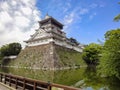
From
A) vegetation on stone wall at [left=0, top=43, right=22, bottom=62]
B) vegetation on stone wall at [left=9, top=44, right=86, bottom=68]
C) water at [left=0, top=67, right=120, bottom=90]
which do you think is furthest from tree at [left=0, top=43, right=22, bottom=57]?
water at [left=0, top=67, right=120, bottom=90]

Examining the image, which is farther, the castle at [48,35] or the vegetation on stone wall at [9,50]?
the vegetation on stone wall at [9,50]

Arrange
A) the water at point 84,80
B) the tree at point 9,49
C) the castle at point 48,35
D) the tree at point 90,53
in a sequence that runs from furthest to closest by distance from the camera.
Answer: the tree at point 9,49 → the tree at point 90,53 → the castle at point 48,35 → the water at point 84,80

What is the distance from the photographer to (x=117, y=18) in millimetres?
11438

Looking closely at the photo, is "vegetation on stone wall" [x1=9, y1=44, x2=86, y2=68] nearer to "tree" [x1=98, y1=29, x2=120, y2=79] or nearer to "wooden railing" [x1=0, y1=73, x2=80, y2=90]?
"tree" [x1=98, y1=29, x2=120, y2=79]

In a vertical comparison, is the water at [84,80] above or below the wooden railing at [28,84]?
below

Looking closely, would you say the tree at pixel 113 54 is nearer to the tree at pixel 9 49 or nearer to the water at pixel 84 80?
the water at pixel 84 80

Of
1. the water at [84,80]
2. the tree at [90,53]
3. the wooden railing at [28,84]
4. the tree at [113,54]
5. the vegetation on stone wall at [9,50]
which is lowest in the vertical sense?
the water at [84,80]

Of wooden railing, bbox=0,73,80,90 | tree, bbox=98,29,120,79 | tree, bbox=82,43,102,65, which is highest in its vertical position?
tree, bbox=82,43,102,65

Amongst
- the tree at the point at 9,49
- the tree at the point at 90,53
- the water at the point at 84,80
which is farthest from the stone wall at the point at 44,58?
the tree at the point at 9,49

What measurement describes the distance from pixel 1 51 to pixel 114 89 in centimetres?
6572

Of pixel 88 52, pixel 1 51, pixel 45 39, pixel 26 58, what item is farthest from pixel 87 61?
pixel 1 51

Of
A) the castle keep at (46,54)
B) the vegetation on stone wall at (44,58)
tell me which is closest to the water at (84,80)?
the castle keep at (46,54)

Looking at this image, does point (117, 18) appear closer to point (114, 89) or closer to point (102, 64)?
point (102, 64)

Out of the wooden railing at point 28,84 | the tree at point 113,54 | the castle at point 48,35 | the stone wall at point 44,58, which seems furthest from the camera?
the castle at point 48,35
